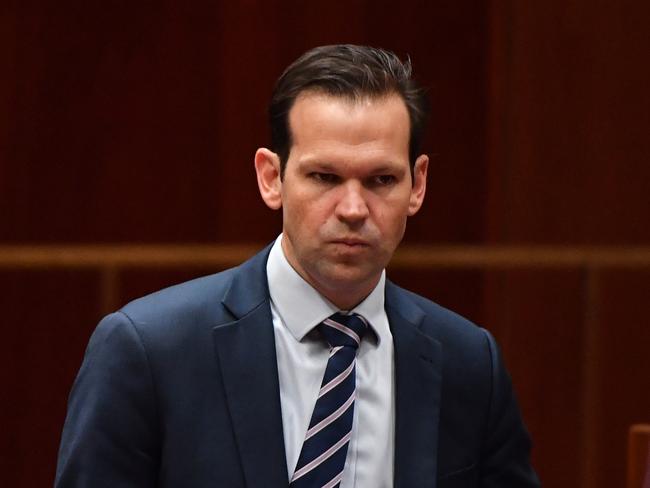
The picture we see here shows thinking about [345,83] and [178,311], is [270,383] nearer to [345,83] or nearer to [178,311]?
[178,311]

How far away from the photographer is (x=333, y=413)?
4.52ft

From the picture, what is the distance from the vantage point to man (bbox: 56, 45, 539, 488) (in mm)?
1323

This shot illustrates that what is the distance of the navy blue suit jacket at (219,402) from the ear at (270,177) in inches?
2.8

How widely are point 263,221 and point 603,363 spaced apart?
0.70 m

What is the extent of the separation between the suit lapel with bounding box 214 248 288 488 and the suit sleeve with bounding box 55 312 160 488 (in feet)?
0.27

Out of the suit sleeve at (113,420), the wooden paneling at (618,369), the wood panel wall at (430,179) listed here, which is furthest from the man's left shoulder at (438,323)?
the wooden paneling at (618,369)

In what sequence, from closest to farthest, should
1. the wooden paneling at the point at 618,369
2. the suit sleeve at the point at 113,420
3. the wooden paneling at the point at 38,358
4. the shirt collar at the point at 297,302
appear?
the suit sleeve at the point at 113,420 → the shirt collar at the point at 297,302 → the wooden paneling at the point at 38,358 → the wooden paneling at the point at 618,369

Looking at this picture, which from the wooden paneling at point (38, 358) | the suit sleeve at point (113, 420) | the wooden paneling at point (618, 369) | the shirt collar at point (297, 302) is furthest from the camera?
the wooden paneling at point (618, 369)

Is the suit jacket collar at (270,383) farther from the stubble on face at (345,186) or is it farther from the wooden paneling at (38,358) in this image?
the wooden paneling at (38,358)

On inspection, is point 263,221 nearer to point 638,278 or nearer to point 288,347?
point 638,278

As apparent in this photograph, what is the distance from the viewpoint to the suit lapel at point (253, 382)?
1328mm

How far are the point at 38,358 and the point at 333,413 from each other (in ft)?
3.97

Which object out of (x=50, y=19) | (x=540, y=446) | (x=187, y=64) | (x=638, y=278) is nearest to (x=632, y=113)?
(x=638, y=278)

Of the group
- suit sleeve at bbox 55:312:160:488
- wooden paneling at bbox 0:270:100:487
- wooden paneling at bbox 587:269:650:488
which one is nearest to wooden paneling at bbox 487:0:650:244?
wooden paneling at bbox 587:269:650:488
